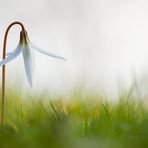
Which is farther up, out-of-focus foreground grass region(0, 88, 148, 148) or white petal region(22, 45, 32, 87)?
white petal region(22, 45, 32, 87)

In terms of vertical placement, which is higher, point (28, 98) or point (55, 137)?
→ point (55, 137)

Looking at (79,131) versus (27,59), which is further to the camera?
(27,59)

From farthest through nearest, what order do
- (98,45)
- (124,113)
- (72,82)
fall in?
(98,45), (72,82), (124,113)

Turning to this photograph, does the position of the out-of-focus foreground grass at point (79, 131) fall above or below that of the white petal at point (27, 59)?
below

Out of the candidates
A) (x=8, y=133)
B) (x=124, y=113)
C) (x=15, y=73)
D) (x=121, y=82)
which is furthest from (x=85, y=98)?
(x=8, y=133)

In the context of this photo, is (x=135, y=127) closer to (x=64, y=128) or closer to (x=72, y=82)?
(x=64, y=128)

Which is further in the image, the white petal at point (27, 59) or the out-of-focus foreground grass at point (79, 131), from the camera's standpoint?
the white petal at point (27, 59)

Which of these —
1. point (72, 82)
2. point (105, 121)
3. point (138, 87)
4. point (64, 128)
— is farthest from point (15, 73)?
point (64, 128)

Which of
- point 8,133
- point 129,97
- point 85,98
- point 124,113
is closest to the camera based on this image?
point 8,133

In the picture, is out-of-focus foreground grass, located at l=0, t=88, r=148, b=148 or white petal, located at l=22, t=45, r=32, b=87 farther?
white petal, located at l=22, t=45, r=32, b=87

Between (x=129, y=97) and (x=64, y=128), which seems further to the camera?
(x=129, y=97)
